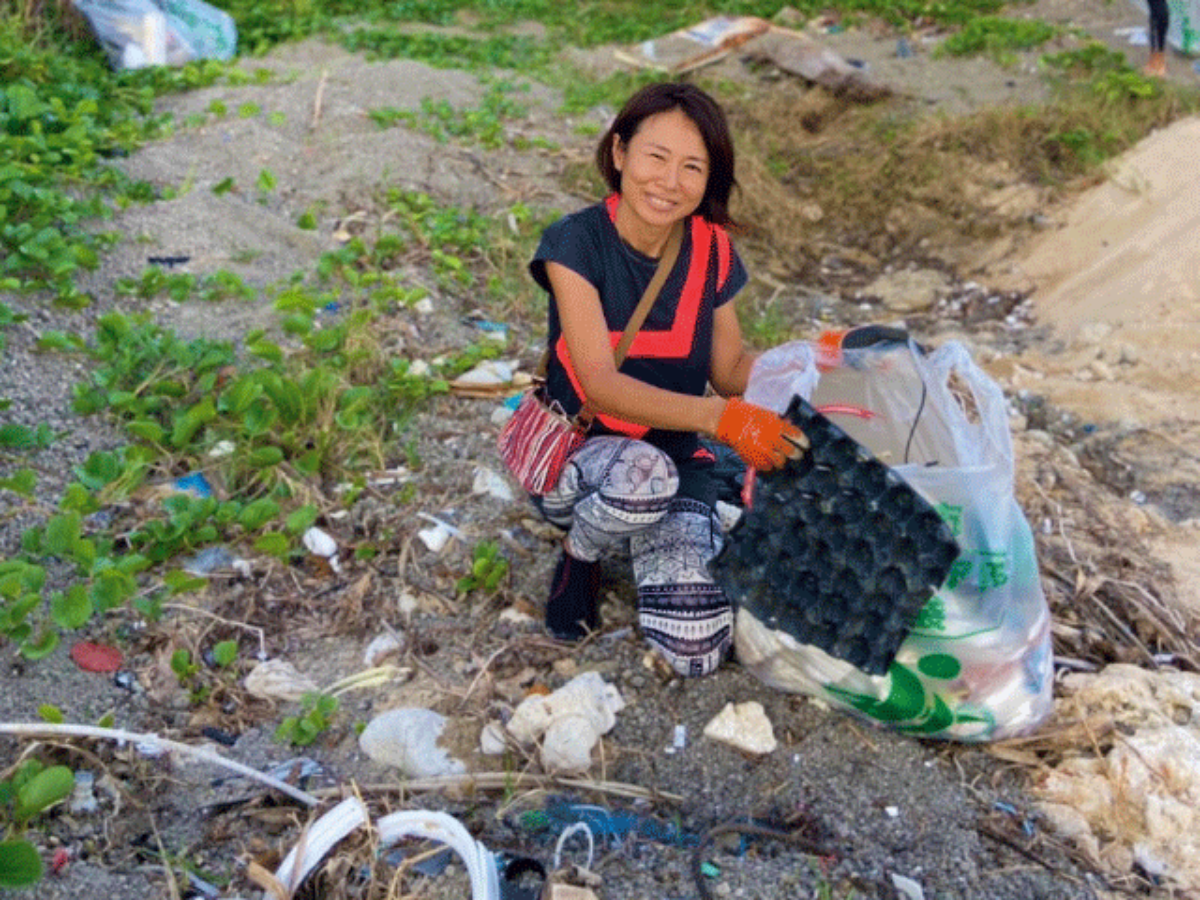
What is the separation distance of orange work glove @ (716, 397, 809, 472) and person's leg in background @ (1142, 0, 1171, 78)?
4.89 metres

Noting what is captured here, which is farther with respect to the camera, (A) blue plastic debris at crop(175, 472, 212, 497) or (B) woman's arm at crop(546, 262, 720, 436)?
(A) blue plastic debris at crop(175, 472, 212, 497)

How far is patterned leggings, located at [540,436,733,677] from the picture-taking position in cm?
230

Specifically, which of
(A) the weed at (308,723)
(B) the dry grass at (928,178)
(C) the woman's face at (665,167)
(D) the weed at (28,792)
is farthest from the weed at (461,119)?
(D) the weed at (28,792)

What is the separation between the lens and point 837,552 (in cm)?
194

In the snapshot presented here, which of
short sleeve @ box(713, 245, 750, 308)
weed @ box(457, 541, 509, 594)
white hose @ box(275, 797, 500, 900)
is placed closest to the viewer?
white hose @ box(275, 797, 500, 900)

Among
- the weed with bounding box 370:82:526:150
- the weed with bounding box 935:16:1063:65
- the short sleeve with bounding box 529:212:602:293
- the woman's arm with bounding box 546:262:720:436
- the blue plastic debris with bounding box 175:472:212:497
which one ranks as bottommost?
the blue plastic debris with bounding box 175:472:212:497

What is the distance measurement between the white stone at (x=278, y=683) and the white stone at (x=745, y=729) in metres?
0.79

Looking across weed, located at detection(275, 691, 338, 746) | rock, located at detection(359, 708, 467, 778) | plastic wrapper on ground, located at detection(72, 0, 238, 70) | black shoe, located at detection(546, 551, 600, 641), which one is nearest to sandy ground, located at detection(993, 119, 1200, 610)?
black shoe, located at detection(546, 551, 600, 641)

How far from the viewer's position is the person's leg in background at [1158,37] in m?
5.84

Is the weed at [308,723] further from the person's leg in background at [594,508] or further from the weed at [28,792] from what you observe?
the person's leg in background at [594,508]

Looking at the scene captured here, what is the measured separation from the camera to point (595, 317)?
2.25 metres

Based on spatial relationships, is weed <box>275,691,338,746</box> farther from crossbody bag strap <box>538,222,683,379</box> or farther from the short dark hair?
the short dark hair

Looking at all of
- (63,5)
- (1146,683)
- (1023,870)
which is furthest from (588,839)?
(63,5)

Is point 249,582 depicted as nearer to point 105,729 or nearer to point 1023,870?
point 105,729
